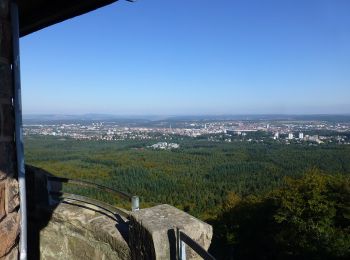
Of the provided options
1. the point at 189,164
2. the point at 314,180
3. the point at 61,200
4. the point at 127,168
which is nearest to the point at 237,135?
the point at 189,164

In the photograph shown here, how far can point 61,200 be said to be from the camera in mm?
3980

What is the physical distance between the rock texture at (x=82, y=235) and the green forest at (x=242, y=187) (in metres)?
15.4

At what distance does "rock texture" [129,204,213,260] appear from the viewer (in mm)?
2375

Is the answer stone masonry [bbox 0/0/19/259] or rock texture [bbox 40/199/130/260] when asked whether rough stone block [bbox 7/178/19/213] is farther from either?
rock texture [bbox 40/199/130/260]

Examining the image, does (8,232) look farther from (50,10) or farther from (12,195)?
(50,10)

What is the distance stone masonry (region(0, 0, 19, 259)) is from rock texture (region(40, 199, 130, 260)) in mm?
1186

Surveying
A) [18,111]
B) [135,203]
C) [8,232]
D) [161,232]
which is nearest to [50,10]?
[18,111]

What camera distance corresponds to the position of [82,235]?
3322mm

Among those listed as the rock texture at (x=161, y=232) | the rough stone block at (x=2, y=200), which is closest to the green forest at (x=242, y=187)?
the rock texture at (x=161, y=232)

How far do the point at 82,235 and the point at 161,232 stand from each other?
46.7 inches

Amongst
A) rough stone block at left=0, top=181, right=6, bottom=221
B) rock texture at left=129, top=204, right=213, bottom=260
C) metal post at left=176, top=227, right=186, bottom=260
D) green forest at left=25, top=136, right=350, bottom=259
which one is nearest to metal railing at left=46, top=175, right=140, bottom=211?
rock texture at left=129, top=204, right=213, bottom=260

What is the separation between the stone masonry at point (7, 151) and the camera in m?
1.74

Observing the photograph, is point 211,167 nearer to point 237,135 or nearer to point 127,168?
point 127,168

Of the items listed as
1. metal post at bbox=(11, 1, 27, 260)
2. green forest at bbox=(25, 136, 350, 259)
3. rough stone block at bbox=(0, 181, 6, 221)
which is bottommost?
green forest at bbox=(25, 136, 350, 259)
